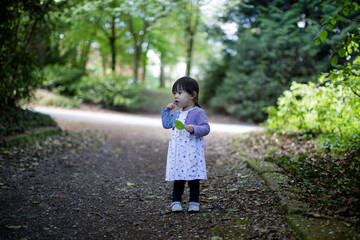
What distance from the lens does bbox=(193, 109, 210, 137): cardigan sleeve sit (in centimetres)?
308

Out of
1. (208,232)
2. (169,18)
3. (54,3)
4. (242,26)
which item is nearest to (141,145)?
(54,3)

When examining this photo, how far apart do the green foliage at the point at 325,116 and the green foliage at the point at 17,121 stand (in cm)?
490

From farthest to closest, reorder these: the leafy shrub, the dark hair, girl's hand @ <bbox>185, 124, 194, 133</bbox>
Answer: the leafy shrub < the dark hair < girl's hand @ <bbox>185, 124, 194, 133</bbox>

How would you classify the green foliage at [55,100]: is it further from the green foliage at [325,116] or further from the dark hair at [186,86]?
the dark hair at [186,86]

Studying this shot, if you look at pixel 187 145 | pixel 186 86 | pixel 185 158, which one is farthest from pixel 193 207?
pixel 186 86

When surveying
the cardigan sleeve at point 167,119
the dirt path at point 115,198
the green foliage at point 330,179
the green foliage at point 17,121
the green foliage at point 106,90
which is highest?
the green foliage at point 106,90

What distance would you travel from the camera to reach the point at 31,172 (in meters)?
4.38

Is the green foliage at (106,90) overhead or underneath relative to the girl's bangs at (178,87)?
overhead

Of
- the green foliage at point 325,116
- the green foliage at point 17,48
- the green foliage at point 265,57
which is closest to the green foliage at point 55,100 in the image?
the green foliage at point 265,57

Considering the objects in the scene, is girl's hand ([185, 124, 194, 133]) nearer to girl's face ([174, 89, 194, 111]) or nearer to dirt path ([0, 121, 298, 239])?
girl's face ([174, 89, 194, 111])

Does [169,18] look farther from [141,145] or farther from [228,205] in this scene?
[228,205]

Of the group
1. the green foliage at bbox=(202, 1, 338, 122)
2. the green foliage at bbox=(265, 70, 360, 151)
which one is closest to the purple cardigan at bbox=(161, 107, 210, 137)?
the green foliage at bbox=(265, 70, 360, 151)

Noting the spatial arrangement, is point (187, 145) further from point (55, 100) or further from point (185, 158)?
point (55, 100)

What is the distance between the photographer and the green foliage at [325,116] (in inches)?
165
